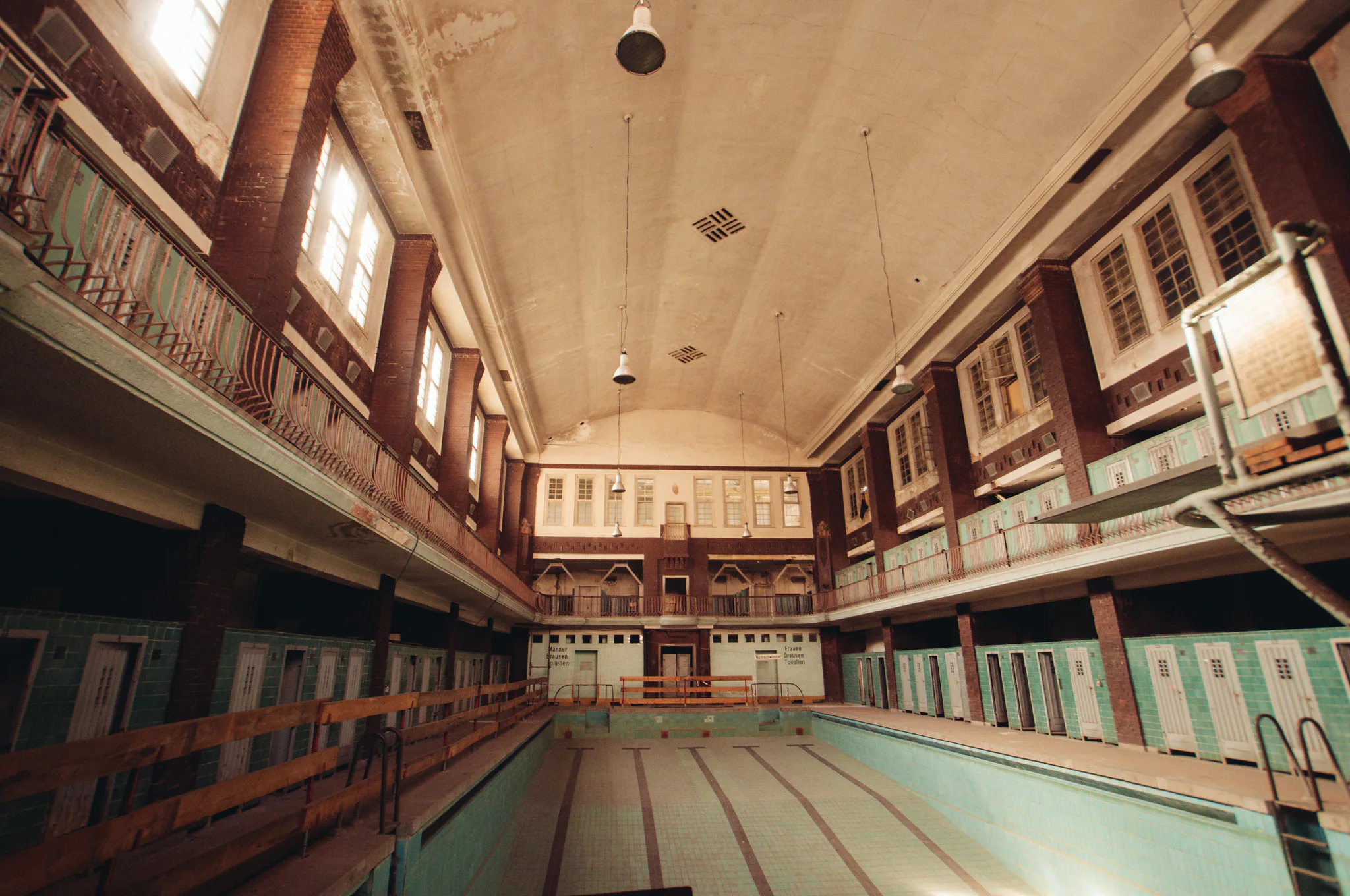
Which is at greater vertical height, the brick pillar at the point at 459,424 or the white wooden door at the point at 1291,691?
the brick pillar at the point at 459,424

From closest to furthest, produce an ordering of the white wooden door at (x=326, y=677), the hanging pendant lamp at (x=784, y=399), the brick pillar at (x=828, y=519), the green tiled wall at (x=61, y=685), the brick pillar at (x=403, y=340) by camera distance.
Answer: the green tiled wall at (x=61, y=685), the white wooden door at (x=326, y=677), the brick pillar at (x=403, y=340), the hanging pendant lamp at (x=784, y=399), the brick pillar at (x=828, y=519)

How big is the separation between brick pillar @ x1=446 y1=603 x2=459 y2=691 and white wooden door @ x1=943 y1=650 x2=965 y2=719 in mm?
11926

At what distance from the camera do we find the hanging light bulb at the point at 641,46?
6492mm

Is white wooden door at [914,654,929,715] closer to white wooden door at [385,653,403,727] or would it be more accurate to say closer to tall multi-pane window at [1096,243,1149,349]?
tall multi-pane window at [1096,243,1149,349]

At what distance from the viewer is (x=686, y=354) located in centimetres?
2195

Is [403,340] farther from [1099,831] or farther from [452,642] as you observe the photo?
[1099,831]

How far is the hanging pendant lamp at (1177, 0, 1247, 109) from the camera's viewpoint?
20.6 feet

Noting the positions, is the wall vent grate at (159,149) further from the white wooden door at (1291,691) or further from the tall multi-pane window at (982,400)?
the tall multi-pane window at (982,400)

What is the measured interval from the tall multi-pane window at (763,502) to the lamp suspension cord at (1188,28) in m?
19.1

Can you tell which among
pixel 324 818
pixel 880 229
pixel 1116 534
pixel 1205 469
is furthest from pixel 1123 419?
pixel 324 818

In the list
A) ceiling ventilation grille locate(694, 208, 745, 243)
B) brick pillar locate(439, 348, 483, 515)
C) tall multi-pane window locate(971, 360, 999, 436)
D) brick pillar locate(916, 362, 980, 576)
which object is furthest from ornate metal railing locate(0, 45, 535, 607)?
tall multi-pane window locate(971, 360, 999, 436)

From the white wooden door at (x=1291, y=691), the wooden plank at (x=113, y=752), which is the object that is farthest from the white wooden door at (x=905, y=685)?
the wooden plank at (x=113, y=752)

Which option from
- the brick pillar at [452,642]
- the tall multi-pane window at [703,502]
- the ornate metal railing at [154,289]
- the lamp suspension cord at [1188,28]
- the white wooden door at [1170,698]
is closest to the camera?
the ornate metal railing at [154,289]

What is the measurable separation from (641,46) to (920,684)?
16613 millimetres
